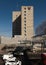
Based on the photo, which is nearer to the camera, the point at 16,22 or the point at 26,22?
the point at 26,22

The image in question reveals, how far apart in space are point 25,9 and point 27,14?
8.66ft

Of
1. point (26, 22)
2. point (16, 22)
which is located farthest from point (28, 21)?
point (16, 22)

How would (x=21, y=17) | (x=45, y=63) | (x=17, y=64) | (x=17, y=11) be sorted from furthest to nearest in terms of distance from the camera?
(x=17, y=11)
(x=21, y=17)
(x=17, y=64)
(x=45, y=63)

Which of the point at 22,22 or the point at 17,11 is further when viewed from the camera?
the point at 17,11

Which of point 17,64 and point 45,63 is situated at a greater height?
point 45,63

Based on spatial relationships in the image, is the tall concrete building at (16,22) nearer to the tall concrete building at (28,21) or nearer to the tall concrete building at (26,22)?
the tall concrete building at (26,22)

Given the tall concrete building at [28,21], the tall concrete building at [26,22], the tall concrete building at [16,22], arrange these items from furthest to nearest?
the tall concrete building at [16,22]
the tall concrete building at [28,21]
the tall concrete building at [26,22]

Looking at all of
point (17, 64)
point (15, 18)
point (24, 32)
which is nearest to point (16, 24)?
point (15, 18)

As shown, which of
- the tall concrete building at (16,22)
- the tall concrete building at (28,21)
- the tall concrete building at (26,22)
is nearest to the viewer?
the tall concrete building at (26,22)

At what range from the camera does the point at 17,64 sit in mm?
12711

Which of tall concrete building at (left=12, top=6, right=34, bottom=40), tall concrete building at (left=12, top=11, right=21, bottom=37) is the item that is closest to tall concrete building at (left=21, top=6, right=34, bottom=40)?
tall concrete building at (left=12, top=6, right=34, bottom=40)

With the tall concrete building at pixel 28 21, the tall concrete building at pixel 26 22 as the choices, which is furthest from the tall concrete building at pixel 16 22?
the tall concrete building at pixel 28 21

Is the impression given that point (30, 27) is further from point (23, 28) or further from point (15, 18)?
point (15, 18)

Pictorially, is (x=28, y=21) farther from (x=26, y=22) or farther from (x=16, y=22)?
(x=16, y=22)
